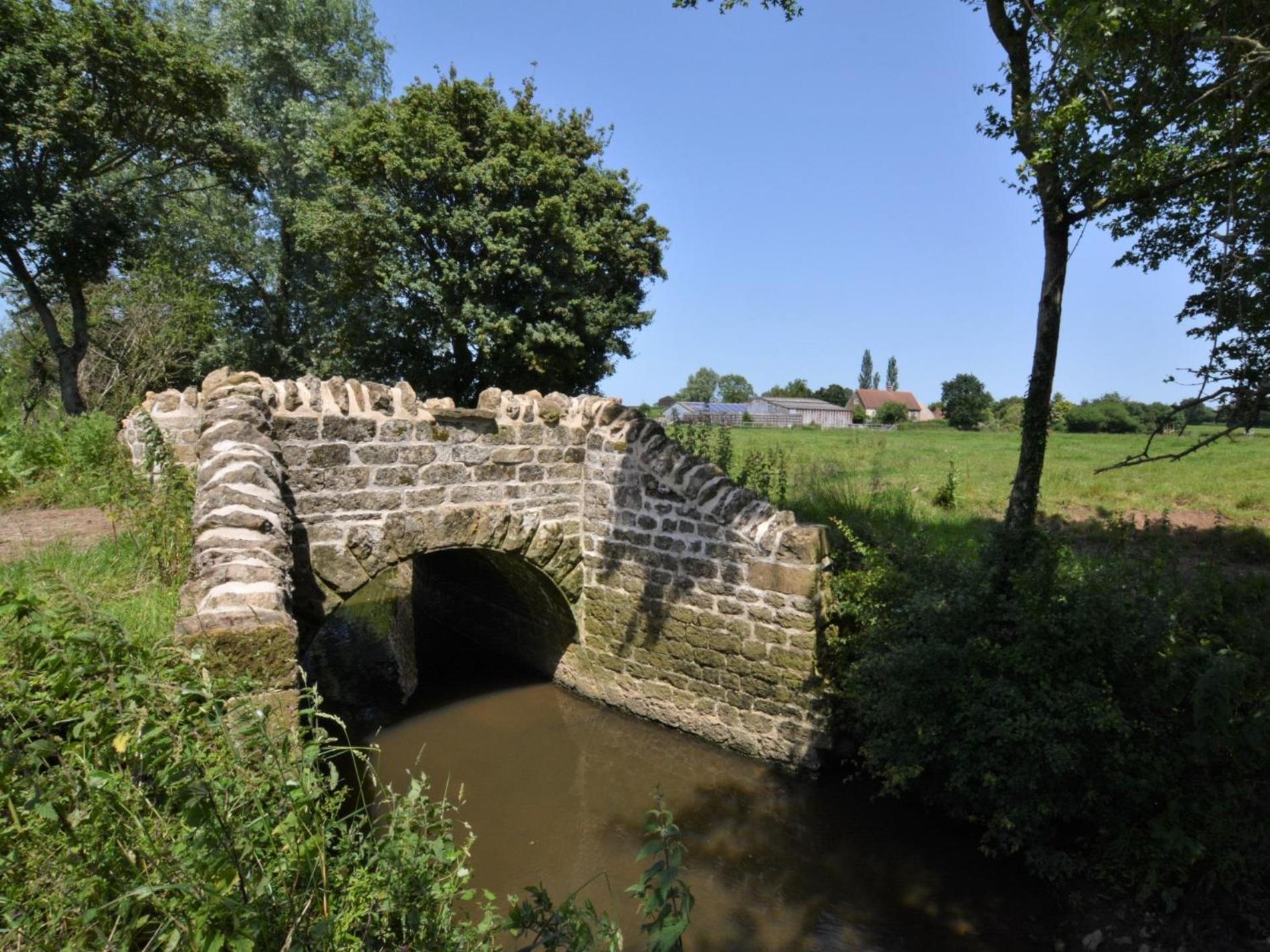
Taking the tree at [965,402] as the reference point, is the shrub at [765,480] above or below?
below

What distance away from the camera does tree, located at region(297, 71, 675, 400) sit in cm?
1573

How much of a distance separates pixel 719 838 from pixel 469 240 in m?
14.9

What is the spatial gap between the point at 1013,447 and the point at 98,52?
2371 cm

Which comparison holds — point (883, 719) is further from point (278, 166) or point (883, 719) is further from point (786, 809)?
point (278, 166)

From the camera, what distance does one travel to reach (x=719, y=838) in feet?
16.9

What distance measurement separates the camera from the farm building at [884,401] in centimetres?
8238

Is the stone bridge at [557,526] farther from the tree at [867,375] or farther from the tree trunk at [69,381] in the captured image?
the tree at [867,375]

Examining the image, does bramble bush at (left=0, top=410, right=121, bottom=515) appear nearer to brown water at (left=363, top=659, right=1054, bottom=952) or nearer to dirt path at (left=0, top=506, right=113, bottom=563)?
dirt path at (left=0, top=506, right=113, bottom=563)

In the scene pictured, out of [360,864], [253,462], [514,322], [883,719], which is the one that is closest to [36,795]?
[360,864]

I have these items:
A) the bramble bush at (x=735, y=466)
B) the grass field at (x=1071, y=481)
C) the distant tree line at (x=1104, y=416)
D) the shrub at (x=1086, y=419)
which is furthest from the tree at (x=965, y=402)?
the bramble bush at (x=735, y=466)

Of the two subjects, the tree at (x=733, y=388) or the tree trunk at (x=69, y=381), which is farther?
the tree at (x=733, y=388)

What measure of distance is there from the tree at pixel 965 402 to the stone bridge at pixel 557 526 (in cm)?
3902

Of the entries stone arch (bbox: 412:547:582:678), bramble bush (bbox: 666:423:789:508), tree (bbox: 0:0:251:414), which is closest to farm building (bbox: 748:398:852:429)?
tree (bbox: 0:0:251:414)

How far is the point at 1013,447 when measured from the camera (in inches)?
795
